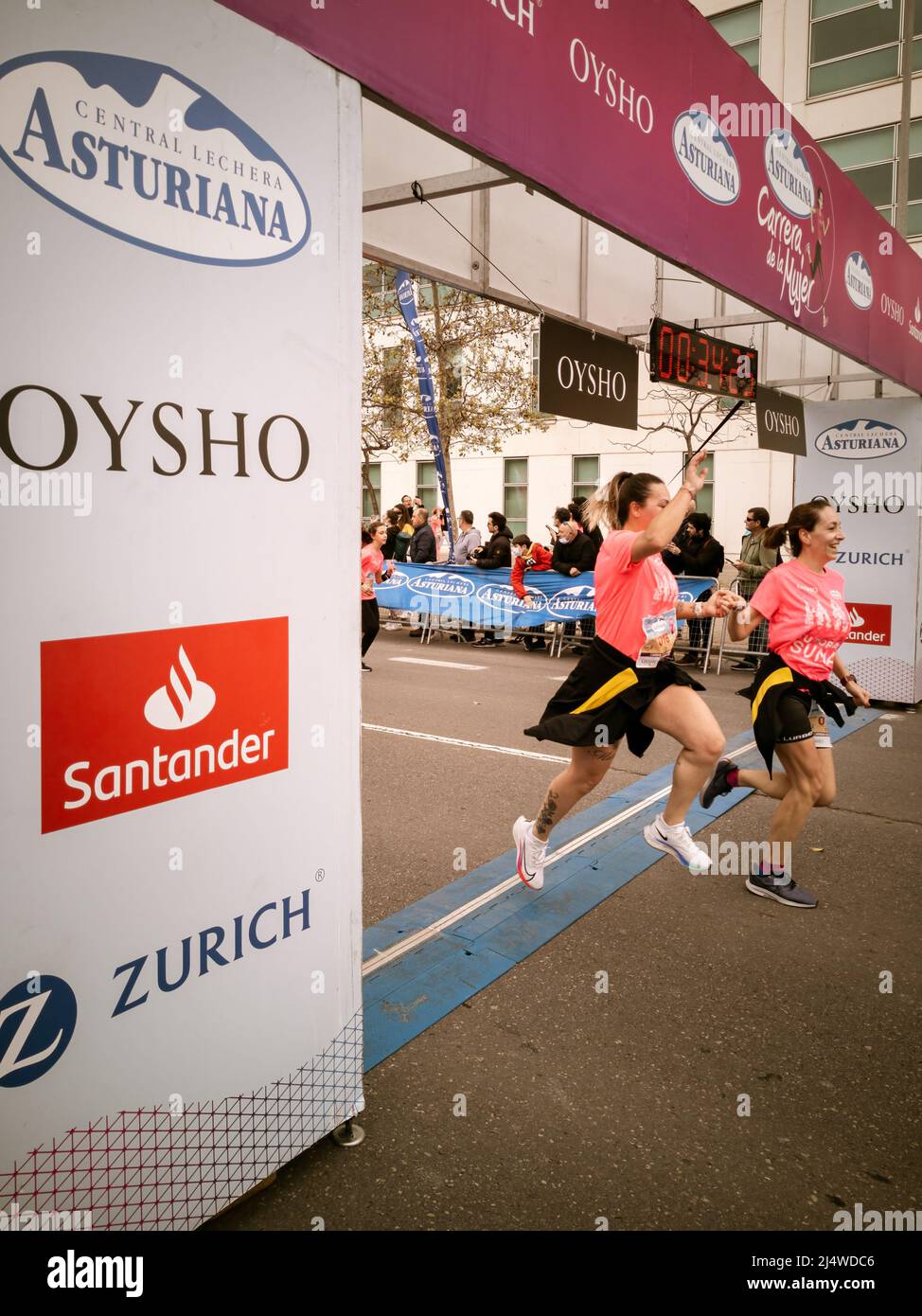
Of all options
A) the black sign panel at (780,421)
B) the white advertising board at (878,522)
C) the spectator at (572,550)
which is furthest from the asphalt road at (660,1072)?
the spectator at (572,550)

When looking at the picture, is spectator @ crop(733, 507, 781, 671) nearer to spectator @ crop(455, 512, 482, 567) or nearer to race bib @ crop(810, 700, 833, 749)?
spectator @ crop(455, 512, 482, 567)

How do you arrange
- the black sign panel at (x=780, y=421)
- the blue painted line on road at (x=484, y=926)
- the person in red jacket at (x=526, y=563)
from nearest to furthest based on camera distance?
the blue painted line on road at (x=484, y=926) → the black sign panel at (x=780, y=421) → the person in red jacket at (x=526, y=563)

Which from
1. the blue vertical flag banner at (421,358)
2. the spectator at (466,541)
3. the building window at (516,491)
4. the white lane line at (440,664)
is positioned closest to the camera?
the white lane line at (440,664)

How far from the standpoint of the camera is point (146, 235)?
214 cm

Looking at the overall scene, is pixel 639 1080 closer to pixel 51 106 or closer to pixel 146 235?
pixel 146 235

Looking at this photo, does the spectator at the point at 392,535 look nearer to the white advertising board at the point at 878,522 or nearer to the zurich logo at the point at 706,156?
the white advertising board at the point at 878,522

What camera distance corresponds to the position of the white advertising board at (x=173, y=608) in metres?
1.97

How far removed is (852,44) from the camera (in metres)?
20.4

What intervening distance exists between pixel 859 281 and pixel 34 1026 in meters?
8.54

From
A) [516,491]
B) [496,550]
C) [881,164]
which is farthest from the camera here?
[516,491]

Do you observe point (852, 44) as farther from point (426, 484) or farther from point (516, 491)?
point (426, 484)

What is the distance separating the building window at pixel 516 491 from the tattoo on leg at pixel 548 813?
21.2 metres

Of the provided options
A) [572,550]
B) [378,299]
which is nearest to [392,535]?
[572,550]
